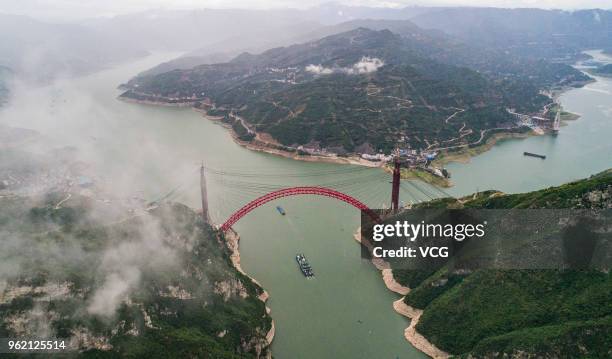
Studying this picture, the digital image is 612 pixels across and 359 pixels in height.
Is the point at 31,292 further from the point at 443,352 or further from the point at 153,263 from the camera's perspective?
the point at 443,352

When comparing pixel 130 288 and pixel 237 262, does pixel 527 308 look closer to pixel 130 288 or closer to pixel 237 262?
pixel 237 262

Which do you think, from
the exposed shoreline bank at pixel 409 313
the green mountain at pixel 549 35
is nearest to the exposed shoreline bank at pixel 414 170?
the exposed shoreline bank at pixel 409 313

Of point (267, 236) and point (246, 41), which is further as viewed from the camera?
point (246, 41)

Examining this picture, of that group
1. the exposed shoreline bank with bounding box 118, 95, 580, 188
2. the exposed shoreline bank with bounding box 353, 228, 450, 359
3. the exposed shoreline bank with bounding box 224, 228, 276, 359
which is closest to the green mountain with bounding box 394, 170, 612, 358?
the exposed shoreline bank with bounding box 353, 228, 450, 359

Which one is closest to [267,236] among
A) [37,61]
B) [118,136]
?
[118,136]

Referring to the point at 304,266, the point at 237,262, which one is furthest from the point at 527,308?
the point at 237,262

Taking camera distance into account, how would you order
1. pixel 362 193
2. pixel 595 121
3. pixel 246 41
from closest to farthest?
1. pixel 362 193
2. pixel 595 121
3. pixel 246 41
